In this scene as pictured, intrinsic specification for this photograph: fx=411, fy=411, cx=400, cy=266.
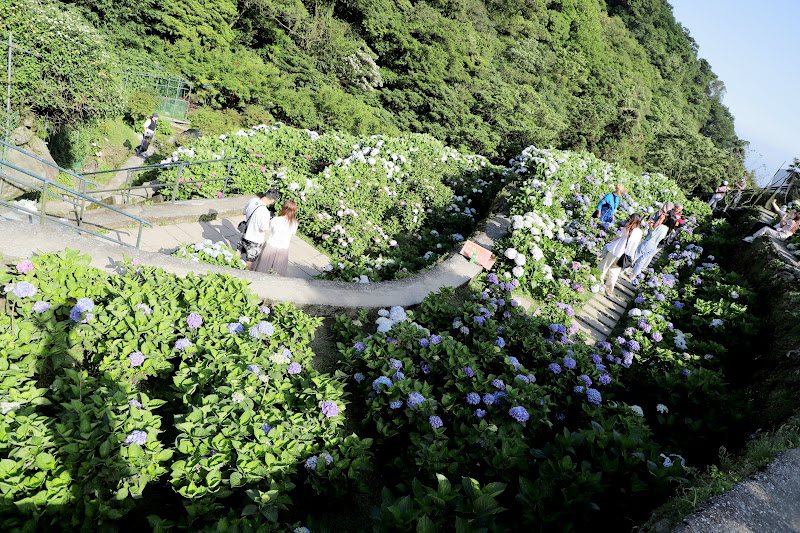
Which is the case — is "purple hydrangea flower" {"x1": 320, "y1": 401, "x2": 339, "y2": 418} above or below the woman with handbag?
below

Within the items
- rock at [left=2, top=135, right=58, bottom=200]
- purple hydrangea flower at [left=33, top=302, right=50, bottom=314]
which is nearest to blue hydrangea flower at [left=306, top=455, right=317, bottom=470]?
purple hydrangea flower at [left=33, top=302, right=50, bottom=314]

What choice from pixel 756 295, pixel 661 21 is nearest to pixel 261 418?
pixel 756 295

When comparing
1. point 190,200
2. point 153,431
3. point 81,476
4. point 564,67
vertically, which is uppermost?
point 564,67

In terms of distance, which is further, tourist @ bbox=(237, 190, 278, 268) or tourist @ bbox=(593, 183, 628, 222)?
tourist @ bbox=(593, 183, 628, 222)

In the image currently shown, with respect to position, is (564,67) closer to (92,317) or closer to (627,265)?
(627,265)

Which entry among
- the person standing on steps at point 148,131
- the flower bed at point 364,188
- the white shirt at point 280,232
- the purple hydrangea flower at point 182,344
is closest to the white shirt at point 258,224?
the white shirt at point 280,232

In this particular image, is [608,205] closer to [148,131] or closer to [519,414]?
[519,414]

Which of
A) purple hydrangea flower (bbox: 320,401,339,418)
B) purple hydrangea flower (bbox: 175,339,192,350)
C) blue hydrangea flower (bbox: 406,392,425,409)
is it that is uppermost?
blue hydrangea flower (bbox: 406,392,425,409)

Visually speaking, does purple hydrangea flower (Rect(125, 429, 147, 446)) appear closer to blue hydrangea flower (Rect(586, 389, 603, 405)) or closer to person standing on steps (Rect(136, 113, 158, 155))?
blue hydrangea flower (Rect(586, 389, 603, 405))
